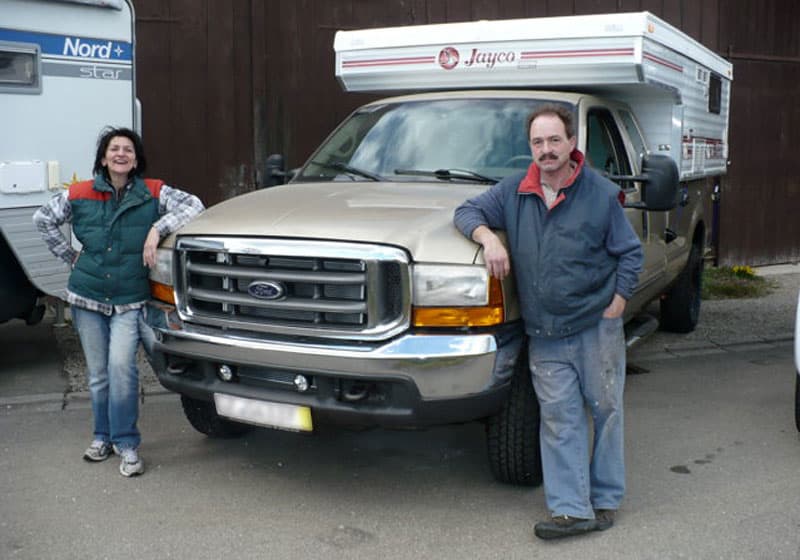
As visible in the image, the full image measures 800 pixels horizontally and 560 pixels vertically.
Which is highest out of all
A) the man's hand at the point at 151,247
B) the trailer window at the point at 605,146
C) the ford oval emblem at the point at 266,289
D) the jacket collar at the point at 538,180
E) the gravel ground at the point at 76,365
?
the trailer window at the point at 605,146

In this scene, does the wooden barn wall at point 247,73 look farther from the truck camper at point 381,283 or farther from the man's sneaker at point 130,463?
the man's sneaker at point 130,463

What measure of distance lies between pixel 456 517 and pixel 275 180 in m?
2.71

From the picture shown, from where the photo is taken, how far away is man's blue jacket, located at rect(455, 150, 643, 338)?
12.8ft

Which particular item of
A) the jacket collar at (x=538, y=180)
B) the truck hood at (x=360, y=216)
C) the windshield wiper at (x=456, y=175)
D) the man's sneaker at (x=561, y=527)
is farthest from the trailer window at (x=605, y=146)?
the man's sneaker at (x=561, y=527)

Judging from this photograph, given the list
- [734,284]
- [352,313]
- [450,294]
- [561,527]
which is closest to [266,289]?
[352,313]

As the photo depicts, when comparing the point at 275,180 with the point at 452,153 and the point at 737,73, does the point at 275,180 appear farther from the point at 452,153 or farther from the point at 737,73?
the point at 737,73

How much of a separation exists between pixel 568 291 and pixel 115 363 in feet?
7.46

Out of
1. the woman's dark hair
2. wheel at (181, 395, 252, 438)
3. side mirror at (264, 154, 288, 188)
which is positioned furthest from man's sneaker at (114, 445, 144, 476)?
side mirror at (264, 154, 288, 188)

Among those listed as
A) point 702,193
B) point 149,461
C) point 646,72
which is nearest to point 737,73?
point 702,193

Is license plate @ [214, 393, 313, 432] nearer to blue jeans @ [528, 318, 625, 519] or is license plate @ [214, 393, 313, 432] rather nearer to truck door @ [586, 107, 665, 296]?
blue jeans @ [528, 318, 625, 519]

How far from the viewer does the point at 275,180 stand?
20.2ft

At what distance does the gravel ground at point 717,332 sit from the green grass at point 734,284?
18 centimetres

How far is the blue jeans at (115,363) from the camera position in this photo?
15.6 feet

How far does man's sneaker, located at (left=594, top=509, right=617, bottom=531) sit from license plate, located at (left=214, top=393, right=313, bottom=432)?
1298mm
